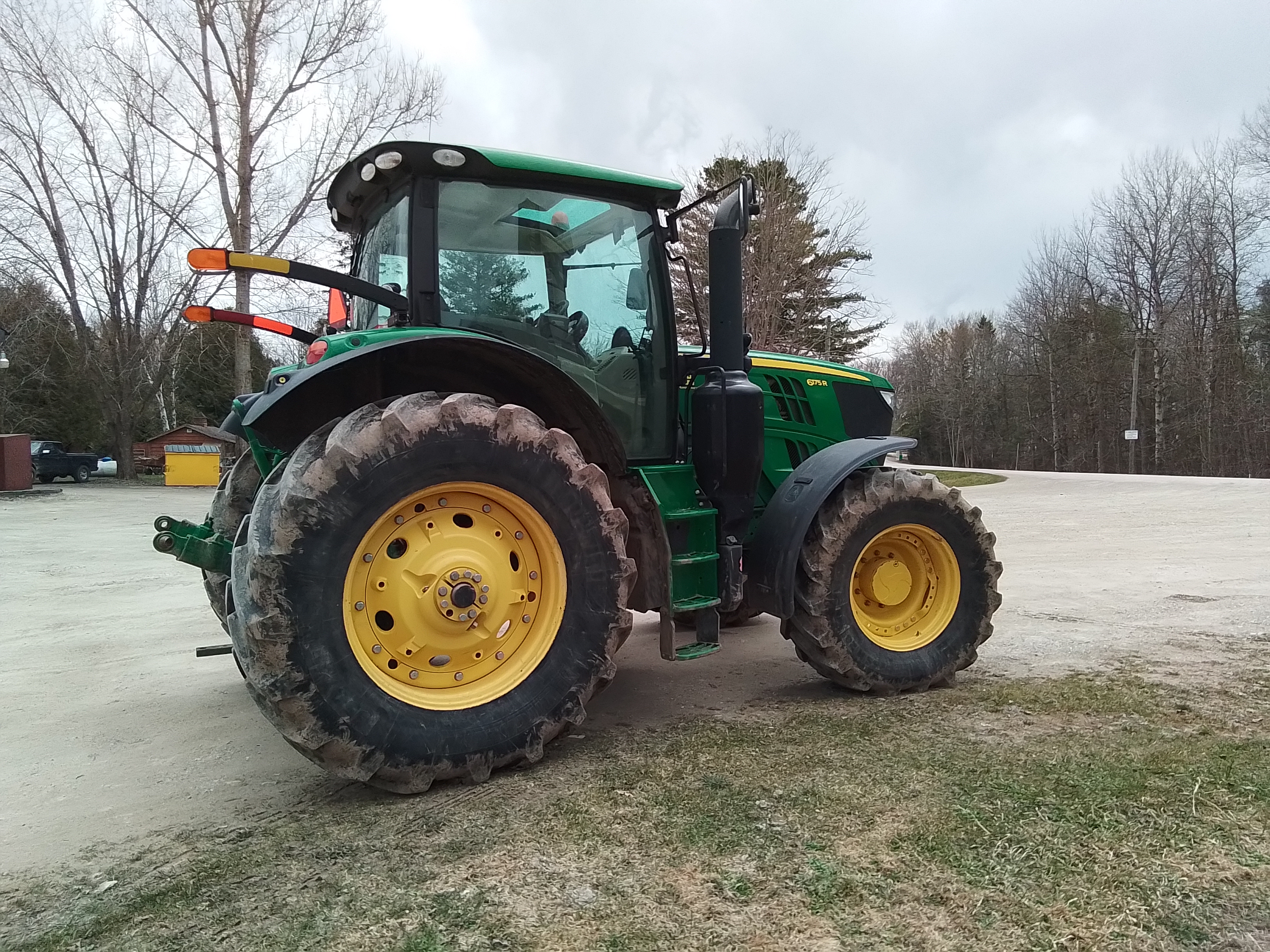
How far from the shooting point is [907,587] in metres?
4.23

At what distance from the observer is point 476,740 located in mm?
2887

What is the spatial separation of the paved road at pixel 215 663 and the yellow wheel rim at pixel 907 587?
0.48 m

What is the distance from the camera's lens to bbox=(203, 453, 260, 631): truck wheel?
4.12 meters

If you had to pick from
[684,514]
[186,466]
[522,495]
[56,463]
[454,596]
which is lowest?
[454,596]

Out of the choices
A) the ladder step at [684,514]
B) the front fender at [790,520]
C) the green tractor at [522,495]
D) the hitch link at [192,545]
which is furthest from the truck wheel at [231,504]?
the front fender at [790,520]

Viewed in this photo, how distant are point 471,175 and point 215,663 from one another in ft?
11.0

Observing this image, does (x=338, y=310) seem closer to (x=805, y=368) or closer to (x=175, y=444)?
(x=805, y=368)

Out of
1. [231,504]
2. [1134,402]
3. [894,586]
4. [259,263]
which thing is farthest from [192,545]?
[1134,402]

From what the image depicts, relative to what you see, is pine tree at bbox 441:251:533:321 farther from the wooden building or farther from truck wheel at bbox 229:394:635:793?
the wooden building

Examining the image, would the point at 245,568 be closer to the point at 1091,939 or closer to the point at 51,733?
the point at 51,733

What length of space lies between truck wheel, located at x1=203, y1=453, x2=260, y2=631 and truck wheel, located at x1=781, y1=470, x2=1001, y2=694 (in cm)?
269

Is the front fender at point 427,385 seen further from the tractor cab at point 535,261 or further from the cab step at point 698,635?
the cab step at point 698,635


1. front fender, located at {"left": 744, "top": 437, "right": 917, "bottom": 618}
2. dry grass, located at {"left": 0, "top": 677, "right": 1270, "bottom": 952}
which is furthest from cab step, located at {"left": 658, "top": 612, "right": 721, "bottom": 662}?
dry grass, located at {"left": 0, "top": 677, "right": 1270, "bottom": 952}

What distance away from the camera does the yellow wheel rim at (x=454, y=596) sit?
2.86 metres
